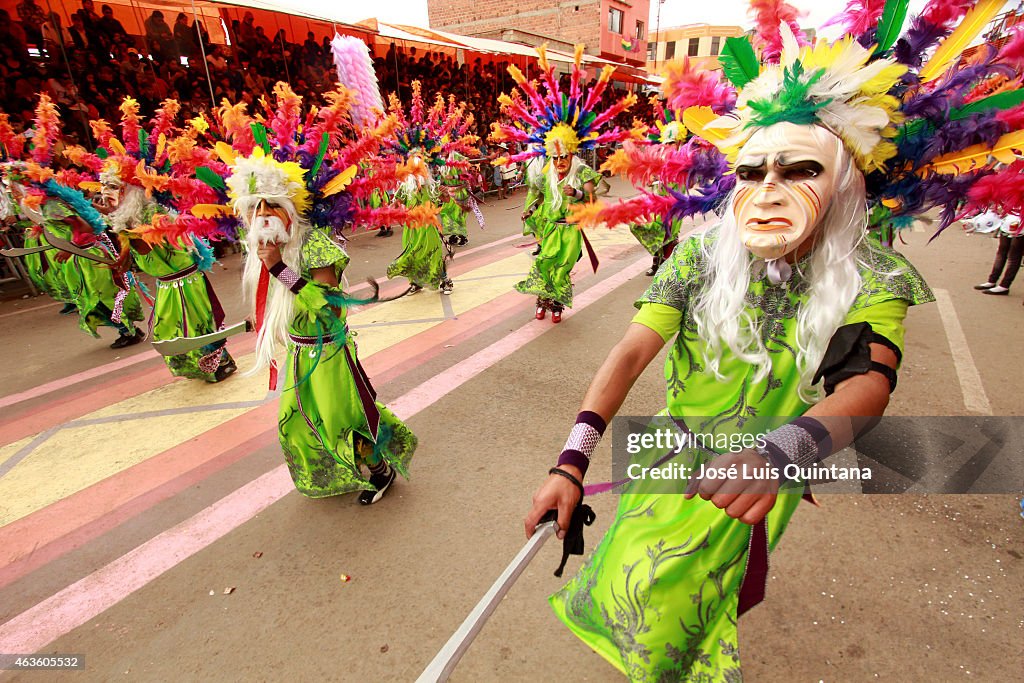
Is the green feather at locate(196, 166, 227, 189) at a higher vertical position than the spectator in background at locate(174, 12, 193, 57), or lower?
lower

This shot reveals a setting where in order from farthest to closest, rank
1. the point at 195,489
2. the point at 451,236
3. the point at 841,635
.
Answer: the point at 451,236
the point at 195,489
the point at 841,635

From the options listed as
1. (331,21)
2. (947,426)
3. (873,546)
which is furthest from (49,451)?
(331,21)

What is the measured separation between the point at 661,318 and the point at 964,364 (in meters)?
4.34

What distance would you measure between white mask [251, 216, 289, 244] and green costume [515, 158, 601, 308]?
123 inches

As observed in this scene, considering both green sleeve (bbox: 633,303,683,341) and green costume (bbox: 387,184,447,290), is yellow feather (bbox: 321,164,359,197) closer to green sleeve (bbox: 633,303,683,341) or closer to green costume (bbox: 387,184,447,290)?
green sleeve (bbox: 633,303,683,341)

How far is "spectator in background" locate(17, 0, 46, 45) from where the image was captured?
6117 millimetres

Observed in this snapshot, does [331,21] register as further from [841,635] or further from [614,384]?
[841,635]

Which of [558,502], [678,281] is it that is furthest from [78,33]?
[558,502]

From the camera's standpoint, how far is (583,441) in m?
1.26

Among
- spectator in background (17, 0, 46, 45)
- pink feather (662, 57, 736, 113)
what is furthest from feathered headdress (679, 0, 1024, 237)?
spectator in background (17, 0, 46, 45)

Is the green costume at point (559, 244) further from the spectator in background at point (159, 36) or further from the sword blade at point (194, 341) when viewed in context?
the spectator in background at point (159, 36)

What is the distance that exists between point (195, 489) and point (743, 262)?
10.2 ft

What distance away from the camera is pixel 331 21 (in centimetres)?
887

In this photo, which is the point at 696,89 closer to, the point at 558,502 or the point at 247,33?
the point at 558,502
